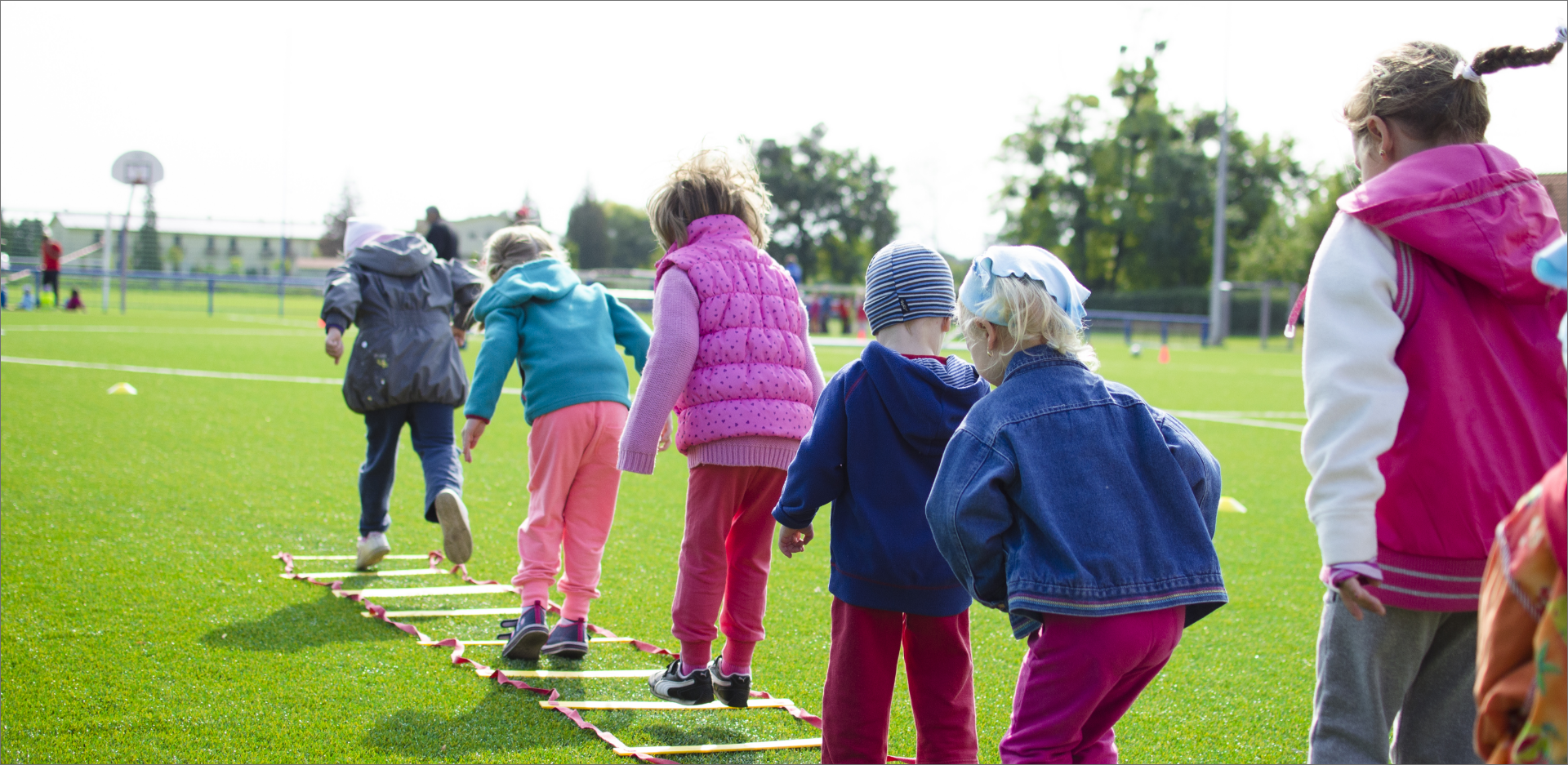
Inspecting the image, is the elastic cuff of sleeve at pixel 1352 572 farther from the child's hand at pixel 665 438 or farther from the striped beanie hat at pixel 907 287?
the child's hand at pixel 665 438

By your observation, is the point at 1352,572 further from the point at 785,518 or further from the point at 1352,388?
the point at 785,518

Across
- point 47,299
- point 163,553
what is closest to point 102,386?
point 163,553

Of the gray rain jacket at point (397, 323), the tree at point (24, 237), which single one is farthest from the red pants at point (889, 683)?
the tree at point (24, 237)

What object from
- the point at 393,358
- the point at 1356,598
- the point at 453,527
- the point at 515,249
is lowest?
the point at 453,527

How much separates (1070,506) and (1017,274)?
0.48m

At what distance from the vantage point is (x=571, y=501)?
4.20m

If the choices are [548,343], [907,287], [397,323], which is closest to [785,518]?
[907,287]

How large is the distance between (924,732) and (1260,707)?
147cm

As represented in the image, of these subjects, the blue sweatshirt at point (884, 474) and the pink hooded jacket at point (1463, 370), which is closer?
the pink hooded jacket at point (1463, 370)

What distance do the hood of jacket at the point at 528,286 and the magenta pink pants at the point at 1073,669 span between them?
2570 millimetres

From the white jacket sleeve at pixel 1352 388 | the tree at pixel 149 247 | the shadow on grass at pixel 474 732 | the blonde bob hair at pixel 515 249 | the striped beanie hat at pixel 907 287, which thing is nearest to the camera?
the white jacket sleeve at pixel 1352 388

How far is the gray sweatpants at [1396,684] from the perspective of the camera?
2037 millimetres

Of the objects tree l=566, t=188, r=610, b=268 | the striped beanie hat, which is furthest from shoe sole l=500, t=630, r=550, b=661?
tree l=566, t=188, r=610, b=268

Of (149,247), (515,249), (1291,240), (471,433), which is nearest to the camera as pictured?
(471,433)
